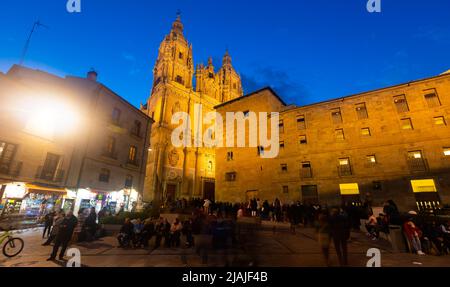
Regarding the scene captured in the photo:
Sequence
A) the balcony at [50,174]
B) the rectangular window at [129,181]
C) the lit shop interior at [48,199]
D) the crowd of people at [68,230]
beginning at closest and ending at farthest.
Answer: the crowd of people at [68,230], the lit shop interior at [48,199], the balcony at [50,174], the rectangular window at [129,181]

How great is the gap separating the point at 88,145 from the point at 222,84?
114ft

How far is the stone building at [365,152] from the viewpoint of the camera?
48.2 ft

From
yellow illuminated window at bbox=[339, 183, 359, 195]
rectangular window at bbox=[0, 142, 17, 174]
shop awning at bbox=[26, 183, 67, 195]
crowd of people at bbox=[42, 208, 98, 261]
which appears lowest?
crowd of people at bbox=[42, 208, 98, 261]

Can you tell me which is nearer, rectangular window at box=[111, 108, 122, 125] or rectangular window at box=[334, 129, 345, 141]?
rectangular window at box=[334, 129, 345, 141]

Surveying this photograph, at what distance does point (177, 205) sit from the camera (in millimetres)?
19203

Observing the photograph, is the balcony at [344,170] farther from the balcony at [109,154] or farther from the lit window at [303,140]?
the balcony at [109,154]

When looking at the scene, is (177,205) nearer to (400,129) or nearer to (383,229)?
(383,229)

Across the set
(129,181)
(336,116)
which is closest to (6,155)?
(129,181)

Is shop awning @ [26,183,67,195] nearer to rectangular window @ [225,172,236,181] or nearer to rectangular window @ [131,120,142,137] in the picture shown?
rectangular window @ [131,120,142,137]

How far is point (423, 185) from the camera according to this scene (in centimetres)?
1443

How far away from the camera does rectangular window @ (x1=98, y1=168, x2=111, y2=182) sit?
1707cm

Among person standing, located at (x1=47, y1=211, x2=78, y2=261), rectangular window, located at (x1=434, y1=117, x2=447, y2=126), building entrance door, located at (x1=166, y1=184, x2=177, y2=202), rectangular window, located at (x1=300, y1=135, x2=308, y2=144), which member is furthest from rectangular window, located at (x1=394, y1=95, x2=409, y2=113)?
building entrance door, located at (x1=166, y1=184, x2=177, y2=202)

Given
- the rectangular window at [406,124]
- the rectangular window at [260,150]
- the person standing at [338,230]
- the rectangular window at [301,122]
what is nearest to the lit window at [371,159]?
the rectangular window at [406,124]
